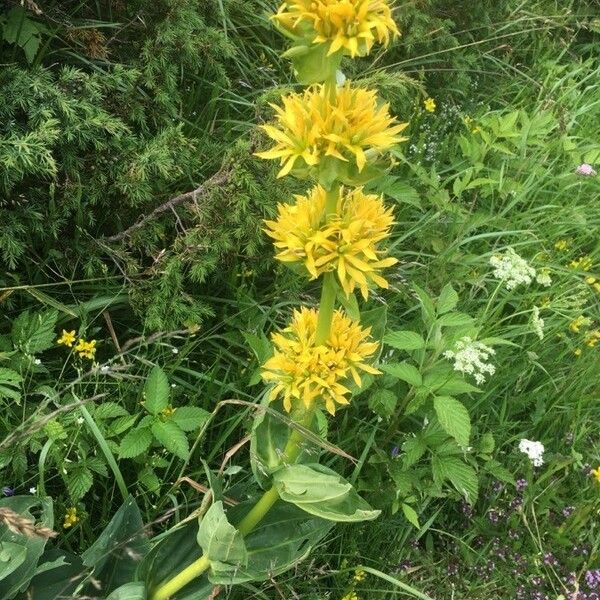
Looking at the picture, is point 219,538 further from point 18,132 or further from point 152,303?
point 18,132

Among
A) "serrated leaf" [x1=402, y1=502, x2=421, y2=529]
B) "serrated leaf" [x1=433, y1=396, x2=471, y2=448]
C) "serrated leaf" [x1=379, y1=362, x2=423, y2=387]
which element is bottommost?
"serrated leaf" [x1=402, y1=502, x2=421, y2=529]

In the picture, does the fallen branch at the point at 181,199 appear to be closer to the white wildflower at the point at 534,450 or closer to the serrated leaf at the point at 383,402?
the serrated leaf at the point at 383,402

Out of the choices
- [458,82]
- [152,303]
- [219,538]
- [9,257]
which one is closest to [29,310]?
[9,257]

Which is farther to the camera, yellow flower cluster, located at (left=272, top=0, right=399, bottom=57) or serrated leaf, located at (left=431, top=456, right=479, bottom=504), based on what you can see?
serrated leaf, located at (left=431, top=456, right=479, bottom=504)

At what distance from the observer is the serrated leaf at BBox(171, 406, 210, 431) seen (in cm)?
181

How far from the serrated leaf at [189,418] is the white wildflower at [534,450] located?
34.7 inches

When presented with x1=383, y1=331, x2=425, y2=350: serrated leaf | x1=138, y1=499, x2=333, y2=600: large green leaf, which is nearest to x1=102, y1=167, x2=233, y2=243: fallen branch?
x1=383, y1=331, x2=425, y2=350: serrated leaf

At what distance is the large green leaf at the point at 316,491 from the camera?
1.34 metres

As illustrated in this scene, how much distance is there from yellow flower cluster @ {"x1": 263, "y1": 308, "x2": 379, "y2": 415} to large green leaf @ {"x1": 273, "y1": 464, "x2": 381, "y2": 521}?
12cm

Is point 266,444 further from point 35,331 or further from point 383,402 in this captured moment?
point 35,331

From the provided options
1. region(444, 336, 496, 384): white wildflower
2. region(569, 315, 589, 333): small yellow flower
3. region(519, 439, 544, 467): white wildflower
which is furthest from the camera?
region(569, 315, 589, 333): small yellow flower

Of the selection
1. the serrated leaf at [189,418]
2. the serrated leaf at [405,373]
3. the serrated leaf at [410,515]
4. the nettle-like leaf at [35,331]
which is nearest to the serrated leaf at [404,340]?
the serrated leaf at [405,373]

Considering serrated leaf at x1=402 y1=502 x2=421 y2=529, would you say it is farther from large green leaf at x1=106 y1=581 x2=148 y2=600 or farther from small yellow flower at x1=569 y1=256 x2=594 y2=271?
small yellow flower at x1=569 y1=256 x2=594 y2=271

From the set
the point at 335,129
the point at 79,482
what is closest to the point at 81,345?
the point at 79,482
